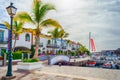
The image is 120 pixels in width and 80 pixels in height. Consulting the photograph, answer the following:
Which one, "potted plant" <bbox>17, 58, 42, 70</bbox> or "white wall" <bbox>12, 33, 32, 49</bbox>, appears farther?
"white wall" <bbox>12, 33, 32, 49</bbox>

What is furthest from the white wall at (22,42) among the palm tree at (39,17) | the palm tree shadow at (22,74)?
the palm tree shadow at (22,74)

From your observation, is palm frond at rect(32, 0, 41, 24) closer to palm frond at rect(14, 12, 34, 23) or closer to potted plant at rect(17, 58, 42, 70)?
palm frond at rect(14, 12, 34, 23)

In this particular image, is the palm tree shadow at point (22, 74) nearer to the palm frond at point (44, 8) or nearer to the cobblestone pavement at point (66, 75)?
the cobblestone pavement at point (66, 75)

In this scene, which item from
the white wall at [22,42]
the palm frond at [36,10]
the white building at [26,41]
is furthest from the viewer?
the white wall at [22,42]

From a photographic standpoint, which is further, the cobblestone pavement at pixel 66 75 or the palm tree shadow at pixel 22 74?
the palm tree shadow at pixel 22 74

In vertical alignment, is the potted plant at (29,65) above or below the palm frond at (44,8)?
below

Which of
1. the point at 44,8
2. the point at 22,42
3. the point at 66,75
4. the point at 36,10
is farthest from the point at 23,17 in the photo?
the point at 22,42

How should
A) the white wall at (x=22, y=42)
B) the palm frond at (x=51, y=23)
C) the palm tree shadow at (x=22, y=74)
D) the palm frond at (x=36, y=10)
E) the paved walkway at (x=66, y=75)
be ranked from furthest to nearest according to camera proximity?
the white wall at (x=22, y=42) < the palm frond at (x=36, y=10) < the palm frond at (x=51, y=23) < the palm tree shadow at (x=22, y=74) < the paved walkway at (x=66, y=75)

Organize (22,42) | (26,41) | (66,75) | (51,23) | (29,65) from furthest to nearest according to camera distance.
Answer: (26,41) → (22,42) → (51,23) → (29,65) → (66,75)

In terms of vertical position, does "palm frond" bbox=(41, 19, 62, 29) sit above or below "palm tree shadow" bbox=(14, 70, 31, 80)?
above

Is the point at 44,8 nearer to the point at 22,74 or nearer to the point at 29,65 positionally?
the point at 29,65

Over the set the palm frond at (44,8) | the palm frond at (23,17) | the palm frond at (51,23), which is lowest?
the palm frond at (51,23)

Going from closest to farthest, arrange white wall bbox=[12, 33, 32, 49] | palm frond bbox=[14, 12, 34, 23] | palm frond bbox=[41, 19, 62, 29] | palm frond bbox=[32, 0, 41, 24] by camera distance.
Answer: palm frond bbox=[14, 12, 34, 23]
palm frond bbox=[41, 19, 62, 29]
palm frond bbox=[32, 0, 41, 24]
white wall bbox=[12, 33, 32, 49]

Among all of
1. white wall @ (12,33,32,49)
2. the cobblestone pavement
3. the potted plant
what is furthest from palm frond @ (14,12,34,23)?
white wall @ (12,33,32,49)
